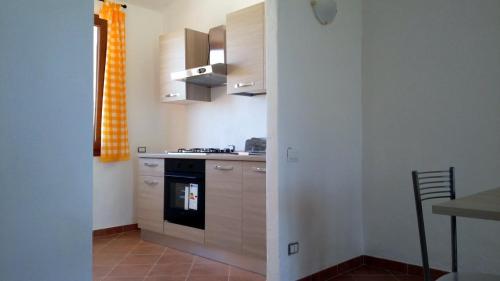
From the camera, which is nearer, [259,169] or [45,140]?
[45,140]

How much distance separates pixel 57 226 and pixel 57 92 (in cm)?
44

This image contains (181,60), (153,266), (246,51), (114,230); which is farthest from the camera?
(114,230)

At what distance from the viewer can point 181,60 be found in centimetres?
395

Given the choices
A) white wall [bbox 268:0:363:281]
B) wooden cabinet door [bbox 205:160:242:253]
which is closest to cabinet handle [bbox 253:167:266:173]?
wooden cabinet door [bbox 205:160:242:253]

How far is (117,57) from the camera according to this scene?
13.3ft

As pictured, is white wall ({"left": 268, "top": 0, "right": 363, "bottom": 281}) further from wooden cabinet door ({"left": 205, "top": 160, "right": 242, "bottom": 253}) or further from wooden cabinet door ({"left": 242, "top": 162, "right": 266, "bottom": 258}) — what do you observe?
wooden cabinet door ({"left": 205, "top": 160, "right": 242, "bottom": 253})

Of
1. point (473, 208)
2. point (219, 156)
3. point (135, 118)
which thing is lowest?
point (473, 208)

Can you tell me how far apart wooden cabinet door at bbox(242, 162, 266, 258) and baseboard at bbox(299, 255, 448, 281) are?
42cm

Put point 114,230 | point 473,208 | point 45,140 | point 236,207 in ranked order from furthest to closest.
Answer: point 114,230 < point 236,207 < point 45,140 < point 473,208

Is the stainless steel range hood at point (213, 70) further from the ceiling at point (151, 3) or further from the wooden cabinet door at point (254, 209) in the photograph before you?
the wooden cabinet door at point (254, 209)

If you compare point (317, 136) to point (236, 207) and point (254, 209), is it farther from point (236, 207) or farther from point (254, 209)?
point (236, 207)

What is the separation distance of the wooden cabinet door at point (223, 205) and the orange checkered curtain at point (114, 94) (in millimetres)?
1373

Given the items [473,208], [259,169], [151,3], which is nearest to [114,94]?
[151,3]

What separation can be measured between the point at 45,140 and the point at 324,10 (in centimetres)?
206
